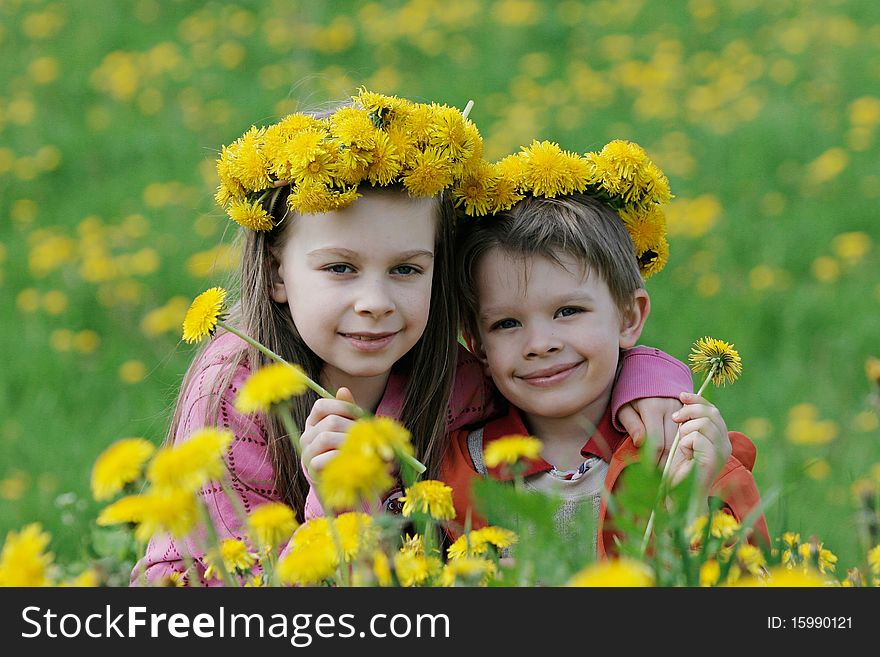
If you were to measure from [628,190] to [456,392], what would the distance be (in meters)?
0.58

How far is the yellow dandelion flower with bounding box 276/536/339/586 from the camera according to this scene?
152 centimetres

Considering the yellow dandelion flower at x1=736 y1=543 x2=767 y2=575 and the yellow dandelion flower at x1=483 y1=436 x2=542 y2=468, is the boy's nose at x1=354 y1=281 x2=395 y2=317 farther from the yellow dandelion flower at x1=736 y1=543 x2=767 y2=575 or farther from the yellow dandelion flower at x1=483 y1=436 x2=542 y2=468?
the yellow dandelion flower at x1=736 y1=543 x2=767 y2=575

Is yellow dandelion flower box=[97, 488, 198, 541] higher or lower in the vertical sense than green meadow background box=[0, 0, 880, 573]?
lower

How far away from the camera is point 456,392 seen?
8.99 ft

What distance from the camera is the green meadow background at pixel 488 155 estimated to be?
13.9ft

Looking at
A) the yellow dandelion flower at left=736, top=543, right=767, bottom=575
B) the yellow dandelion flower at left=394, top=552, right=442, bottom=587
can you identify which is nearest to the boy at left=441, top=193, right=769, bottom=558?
the yellow dandelion flower at left=736, top=543, right=767, bottom=575

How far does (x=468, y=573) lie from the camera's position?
5.29ft

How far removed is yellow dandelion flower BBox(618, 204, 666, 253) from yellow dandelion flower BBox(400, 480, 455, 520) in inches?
43.7

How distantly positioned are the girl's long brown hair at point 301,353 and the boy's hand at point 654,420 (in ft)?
1.30

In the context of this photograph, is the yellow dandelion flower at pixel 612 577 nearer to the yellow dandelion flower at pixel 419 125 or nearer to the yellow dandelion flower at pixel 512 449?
the yellow dandelion flower at pixel 512 449

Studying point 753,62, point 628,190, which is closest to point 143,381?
point 628,190
